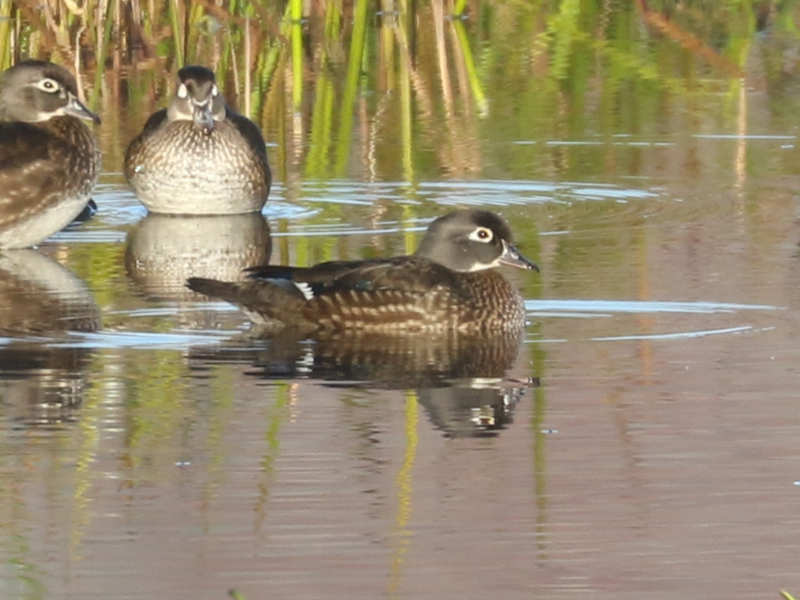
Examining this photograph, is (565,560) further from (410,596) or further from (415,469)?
(415,469)

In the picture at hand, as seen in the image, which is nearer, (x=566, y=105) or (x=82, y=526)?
(x=82, y=526)

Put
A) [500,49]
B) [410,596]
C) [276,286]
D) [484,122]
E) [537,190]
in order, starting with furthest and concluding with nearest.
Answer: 1. [500,49]
2. [484,122]
3. [537,190]
4. [276,286]
5. [410,596]

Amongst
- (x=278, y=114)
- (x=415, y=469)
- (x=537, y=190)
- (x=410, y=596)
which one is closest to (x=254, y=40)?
(x=278, y=114)

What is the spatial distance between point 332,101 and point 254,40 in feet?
9.33

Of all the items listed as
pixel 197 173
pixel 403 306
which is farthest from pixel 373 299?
pixel 197 173

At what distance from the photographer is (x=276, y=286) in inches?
365

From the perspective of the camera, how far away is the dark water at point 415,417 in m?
5.80

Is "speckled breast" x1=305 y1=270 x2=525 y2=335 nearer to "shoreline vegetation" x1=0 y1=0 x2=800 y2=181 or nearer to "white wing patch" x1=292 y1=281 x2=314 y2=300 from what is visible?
"white wing patch" x1=292 y1=281 x2=314 y2=300

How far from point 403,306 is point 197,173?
150 inches

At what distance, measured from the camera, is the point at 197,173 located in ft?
42.0

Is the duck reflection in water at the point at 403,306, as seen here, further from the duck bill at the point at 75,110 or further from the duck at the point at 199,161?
the duck bill at the point at 75,110

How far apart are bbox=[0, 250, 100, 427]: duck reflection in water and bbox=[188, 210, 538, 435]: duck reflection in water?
0.60m

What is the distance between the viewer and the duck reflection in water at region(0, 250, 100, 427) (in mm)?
7902

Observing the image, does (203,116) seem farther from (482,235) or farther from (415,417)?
(415,417)
